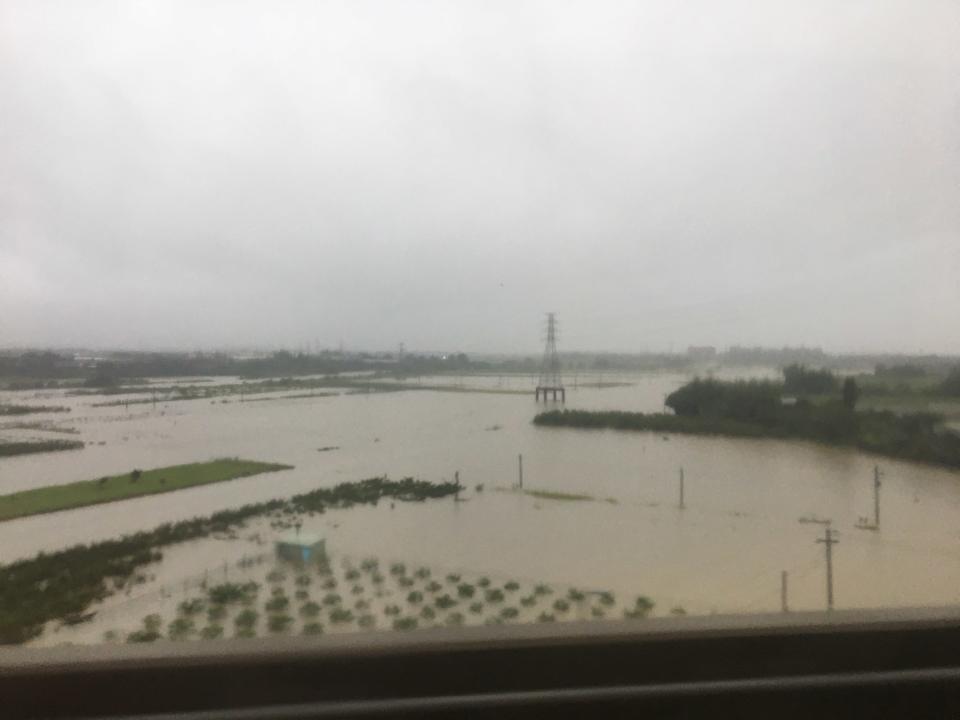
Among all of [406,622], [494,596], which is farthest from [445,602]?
[406,622]

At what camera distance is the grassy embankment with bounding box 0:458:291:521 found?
291 centimetres

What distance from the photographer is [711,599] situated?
2.54 metres

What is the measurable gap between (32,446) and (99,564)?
3.53 feet

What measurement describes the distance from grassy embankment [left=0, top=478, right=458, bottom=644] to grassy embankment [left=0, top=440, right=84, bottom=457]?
74cm

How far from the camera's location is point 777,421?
4.07 m

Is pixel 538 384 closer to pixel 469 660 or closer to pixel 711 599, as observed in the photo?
pixel 711 599

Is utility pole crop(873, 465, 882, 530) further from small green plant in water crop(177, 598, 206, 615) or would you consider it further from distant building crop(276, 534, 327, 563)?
small green plant in water crop(177, 598, 206, 615)

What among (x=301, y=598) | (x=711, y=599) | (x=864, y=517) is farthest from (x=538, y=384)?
(x=301, y=598)

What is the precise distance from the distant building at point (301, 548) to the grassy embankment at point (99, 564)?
0.40m

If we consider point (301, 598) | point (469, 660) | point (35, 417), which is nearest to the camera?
point (469, 660)

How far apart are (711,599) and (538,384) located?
2904mm

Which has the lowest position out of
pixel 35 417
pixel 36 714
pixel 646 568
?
pixel 646 568

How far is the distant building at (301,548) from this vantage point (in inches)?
107

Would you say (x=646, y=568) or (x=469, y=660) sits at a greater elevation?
(x=469, y=660)
